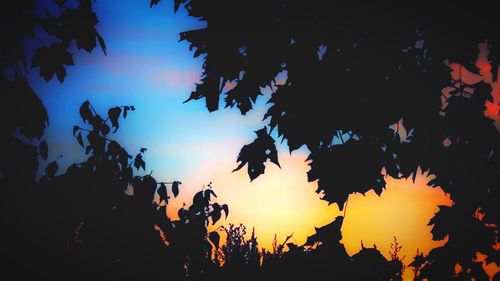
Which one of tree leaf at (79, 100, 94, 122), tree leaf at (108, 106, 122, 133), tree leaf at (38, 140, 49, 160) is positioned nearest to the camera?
tree leaf at (38, 140, 49, 160)

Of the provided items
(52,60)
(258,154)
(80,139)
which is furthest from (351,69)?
Answer: (80,139)

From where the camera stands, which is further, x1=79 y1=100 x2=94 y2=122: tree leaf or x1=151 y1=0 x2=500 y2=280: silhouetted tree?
x1=79 y1=100 x2=94 y2=122: tree leaf

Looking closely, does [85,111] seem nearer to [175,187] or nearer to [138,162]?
[138,162]

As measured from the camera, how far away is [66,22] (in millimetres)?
1647

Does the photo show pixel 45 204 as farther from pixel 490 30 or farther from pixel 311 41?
pixel 490 30

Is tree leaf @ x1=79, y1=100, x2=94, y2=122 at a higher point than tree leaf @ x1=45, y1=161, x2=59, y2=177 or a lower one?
higher

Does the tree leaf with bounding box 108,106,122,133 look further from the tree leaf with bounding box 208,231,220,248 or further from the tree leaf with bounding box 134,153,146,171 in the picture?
the tree leaf with bounding box 208,231,220,248

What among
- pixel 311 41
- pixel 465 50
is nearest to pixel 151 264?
pixel 311 41

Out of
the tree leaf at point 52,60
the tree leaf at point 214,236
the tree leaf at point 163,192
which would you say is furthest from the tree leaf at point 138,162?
the tree leaf at point 52,60

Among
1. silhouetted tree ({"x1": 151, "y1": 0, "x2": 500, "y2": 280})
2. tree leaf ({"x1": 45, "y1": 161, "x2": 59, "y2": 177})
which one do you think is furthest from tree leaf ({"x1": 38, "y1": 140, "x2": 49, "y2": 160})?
silhouetted tree ({"x1": 151, "y1": 0, "x2": 500, "y2": 280})

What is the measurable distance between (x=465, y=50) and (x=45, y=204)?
3.02 metres

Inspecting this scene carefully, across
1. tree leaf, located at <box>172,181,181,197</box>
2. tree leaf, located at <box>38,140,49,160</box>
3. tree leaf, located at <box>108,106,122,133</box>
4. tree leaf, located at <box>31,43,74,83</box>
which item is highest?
tree leaf, located at <box>108,106,122,133</box>

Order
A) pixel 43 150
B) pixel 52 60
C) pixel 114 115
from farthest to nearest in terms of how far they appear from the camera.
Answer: pixel 114 115, pixel 43 150, pixel 52 60

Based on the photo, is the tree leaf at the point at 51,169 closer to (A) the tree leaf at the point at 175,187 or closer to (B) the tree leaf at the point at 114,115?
(B) the tree leaf at the point at 114,115
